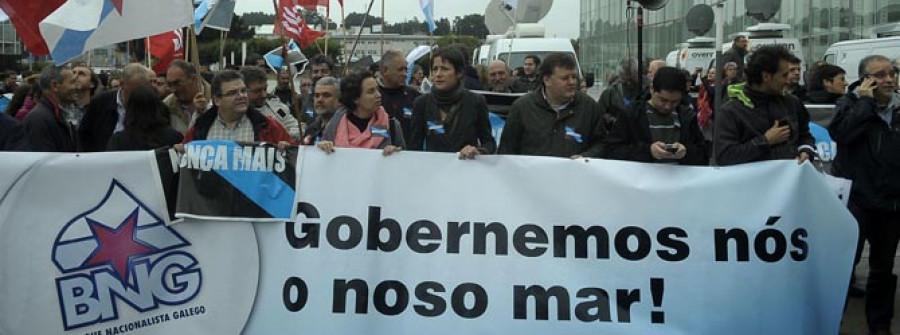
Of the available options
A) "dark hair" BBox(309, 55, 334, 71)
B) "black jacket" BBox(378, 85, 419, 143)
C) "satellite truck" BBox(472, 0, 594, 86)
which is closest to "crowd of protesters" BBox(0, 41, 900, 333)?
"black jacket" BBox(378, 85, 419, 143)

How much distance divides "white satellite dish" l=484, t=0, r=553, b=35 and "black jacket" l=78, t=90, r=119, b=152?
825 centimetres

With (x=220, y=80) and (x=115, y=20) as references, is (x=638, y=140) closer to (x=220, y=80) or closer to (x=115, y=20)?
(x=220, y=80)

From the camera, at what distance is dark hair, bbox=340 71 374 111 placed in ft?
20.9

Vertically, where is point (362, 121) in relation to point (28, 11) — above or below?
below

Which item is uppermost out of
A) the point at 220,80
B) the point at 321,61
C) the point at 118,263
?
the point at 321,61

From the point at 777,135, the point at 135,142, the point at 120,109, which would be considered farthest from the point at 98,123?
the point at 777,135

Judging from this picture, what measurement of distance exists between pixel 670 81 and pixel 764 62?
50 cm

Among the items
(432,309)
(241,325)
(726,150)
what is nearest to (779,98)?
(726,150)

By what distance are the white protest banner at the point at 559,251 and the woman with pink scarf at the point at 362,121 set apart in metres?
0.65

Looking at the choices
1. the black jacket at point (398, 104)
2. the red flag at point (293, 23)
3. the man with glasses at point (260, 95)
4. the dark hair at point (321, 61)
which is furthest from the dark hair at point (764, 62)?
the red flag at point (293, 23)

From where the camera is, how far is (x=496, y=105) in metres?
9.13

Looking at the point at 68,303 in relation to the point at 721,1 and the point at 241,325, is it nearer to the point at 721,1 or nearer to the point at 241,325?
the point at 241,325

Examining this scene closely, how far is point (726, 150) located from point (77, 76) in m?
4.79

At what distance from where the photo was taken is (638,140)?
20.0ft
